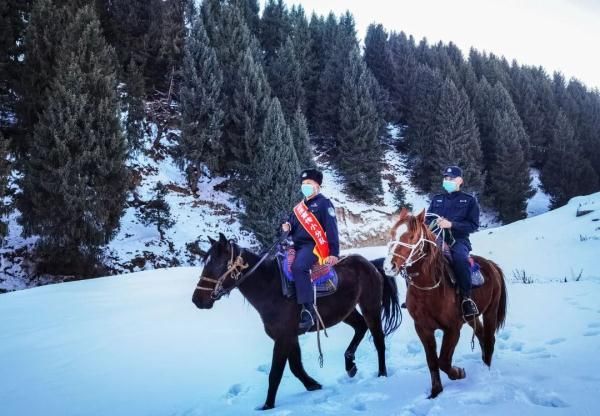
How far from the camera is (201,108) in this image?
973 inches

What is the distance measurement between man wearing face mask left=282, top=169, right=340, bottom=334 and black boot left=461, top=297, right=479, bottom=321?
1667 millimetres

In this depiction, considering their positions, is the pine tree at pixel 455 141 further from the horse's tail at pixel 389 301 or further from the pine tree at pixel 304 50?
the horse's tail at pixel 389 301

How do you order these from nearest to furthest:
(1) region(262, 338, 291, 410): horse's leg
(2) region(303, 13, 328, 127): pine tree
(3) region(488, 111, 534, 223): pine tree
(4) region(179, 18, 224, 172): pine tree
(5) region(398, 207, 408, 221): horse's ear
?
1. (5) region(398, 207, 408, 221): horse's ear
2. (1) region(262, 338, 291, 410): horse's leg
3. (4) region(179, 18, 224, 172): pine tree
4. (3) region(488, 111, 534, 223): pine tree
5. (2) region(303, 13, 328, 127): pine tree

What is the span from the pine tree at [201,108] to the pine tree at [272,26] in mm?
20362

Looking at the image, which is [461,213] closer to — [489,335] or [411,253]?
[411,253]

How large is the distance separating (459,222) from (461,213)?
0.47 ft

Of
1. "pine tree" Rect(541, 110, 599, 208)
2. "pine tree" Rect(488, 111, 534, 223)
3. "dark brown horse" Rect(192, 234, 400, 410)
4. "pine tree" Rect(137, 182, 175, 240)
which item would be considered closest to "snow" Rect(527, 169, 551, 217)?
"pine tree" Rect(541, 110, 599, 208)

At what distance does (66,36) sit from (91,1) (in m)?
6.37

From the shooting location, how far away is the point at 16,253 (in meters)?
15.2

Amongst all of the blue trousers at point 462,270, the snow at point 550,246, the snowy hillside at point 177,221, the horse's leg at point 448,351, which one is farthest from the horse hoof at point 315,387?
the snowy hillside at point 177,221

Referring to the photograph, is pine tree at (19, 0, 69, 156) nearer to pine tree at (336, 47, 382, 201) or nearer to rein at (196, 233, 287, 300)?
rein at (196, 233, 287, 300)

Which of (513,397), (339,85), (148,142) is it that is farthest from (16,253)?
(339,85)

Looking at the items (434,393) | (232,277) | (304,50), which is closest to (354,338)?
(434,393)

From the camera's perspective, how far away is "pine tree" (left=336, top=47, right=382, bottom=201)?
1292 inches
